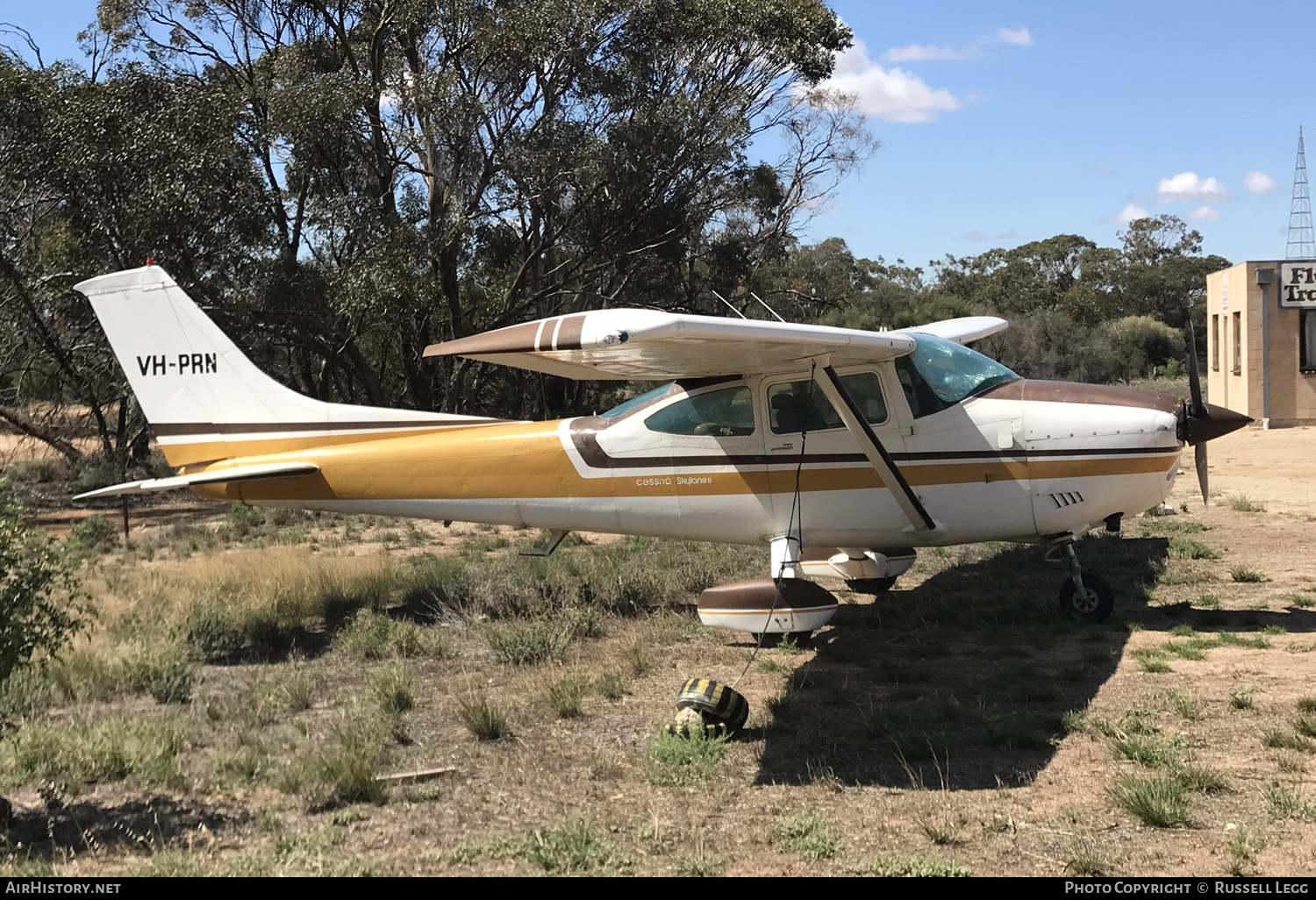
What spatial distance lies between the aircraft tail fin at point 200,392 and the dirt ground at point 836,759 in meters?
2.33

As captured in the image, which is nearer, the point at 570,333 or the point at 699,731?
the point at 570,333

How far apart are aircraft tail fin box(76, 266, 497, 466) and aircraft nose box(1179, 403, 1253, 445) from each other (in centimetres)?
599

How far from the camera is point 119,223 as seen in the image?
19.7m

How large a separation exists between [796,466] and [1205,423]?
319 centimetres

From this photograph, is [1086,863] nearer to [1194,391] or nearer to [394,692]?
[394,692]

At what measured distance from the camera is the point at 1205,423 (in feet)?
26.0

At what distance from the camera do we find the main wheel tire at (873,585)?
9453mm

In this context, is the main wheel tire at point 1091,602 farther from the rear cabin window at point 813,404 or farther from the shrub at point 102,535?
the shrub at point 102,535

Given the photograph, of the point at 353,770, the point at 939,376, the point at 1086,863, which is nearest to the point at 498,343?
the point at 353,770

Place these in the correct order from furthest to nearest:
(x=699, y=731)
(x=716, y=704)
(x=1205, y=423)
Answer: (x=1205, y=423) < (x=716, y=704) < (x=699, y=731)

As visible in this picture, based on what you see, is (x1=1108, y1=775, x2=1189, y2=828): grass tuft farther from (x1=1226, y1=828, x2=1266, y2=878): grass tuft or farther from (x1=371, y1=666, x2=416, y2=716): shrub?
(x1=371, y1=666, x2=416, y2=716): shrub

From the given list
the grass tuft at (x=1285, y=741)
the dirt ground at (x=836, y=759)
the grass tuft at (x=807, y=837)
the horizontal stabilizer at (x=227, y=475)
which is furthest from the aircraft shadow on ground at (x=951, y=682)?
the horizontal stabilizer at (x=227, y=475)
